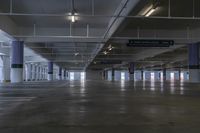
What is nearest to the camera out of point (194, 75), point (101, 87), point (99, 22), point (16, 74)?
point (99, 22)

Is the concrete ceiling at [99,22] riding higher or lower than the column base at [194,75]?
higher

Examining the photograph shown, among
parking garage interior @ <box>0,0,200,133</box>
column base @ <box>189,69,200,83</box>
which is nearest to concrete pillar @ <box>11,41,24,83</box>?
parking garage interior @ <box>0,0,200,133</box>

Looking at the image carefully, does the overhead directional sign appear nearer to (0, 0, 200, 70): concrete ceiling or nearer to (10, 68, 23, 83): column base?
(0, 0, 200, 70): concrete ceiling

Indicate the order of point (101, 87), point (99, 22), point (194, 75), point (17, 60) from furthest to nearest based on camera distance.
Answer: point (194, 75), point (17, 60), point (101, 87), point (99, 22)

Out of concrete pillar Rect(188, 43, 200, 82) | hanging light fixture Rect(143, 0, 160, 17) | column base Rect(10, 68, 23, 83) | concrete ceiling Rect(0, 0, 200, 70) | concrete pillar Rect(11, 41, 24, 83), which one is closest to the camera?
hanging light fixture Rect(143, 0, 160, 17)

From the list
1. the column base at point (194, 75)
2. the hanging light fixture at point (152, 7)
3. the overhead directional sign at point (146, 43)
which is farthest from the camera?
the column base at point (194, 75)

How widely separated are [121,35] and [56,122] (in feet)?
78.0

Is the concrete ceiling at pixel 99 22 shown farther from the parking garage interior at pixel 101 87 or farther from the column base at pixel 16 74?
the column base at pixel 16 74

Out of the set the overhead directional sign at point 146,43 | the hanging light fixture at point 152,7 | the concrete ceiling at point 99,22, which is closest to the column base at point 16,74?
the concrete ceiling at point 99,22

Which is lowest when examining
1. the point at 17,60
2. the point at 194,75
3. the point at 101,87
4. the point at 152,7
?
the point at 101,87

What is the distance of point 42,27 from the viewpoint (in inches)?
1160

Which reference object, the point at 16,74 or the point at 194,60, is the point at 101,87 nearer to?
the point at 16,74

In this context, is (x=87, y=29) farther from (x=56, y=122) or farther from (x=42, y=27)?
(x=56, y=122)

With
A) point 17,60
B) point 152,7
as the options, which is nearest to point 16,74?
point 17,60
